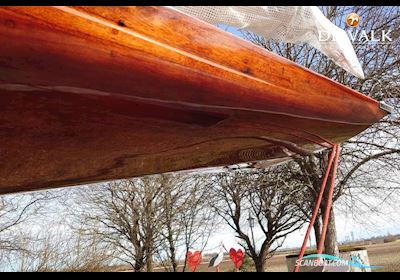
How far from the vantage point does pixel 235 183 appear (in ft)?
32.3

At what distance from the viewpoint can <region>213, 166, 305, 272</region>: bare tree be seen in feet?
29.5

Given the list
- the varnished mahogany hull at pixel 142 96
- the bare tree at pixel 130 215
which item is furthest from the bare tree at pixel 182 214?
the varnished mahogany hull at pixel 142 96

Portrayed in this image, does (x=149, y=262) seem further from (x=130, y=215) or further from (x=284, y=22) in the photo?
(x=284, y=22)

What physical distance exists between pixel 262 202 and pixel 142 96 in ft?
34.0

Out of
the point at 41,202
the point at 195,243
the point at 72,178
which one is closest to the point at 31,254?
the point at 41,202

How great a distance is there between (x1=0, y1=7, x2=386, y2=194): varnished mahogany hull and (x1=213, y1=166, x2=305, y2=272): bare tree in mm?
7576

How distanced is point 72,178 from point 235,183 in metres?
8.66

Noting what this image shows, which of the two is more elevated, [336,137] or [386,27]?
[386,27]

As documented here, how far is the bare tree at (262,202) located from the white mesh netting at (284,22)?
7.57 metres

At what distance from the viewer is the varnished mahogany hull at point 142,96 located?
2.07 ft

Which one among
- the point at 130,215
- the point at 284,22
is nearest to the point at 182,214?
the point at 130,215

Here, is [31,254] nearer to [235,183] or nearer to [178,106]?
[235,183]

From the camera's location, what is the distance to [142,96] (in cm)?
75

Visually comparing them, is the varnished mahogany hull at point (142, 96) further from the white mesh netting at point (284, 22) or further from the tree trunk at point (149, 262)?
the tree trunk at point (149, 262)
